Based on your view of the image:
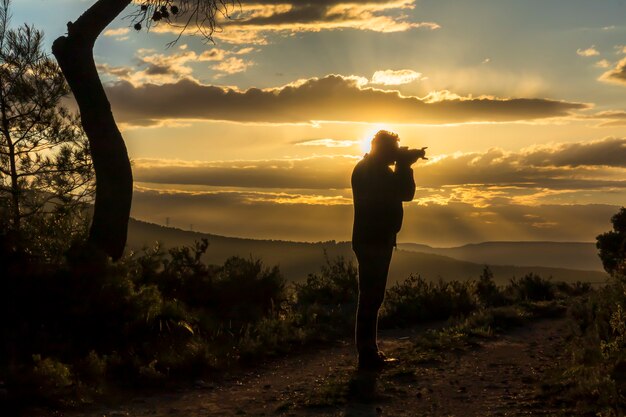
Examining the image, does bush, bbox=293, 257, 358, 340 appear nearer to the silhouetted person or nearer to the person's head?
the silhouetted person

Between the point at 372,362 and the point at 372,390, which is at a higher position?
the point at 372,362

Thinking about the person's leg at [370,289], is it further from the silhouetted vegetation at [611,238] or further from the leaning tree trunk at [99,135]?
the silhouetted vegetation at [611,238]

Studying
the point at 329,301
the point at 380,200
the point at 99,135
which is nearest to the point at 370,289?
the point at 380,200

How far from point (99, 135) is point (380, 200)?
7.03 m

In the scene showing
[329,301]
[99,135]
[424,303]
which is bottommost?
[329,301]

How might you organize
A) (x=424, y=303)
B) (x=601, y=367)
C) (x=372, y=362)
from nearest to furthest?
(x=601, y=367) → (x=372, y=362) → (x=424, y=303)

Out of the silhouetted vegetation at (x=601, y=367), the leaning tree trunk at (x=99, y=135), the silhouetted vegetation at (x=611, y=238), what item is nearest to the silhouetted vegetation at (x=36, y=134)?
the leaning tree trunk at (x=99, y=135)

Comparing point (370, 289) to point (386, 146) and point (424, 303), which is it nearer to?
point (386, 146)

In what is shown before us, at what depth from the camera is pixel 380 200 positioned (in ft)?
32.9

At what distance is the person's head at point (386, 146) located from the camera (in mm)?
10227

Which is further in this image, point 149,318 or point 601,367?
point 149,318

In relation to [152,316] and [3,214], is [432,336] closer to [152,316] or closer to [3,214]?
[152,316]

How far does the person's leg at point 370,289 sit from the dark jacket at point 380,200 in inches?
6.2

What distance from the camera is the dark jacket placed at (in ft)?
32.9
